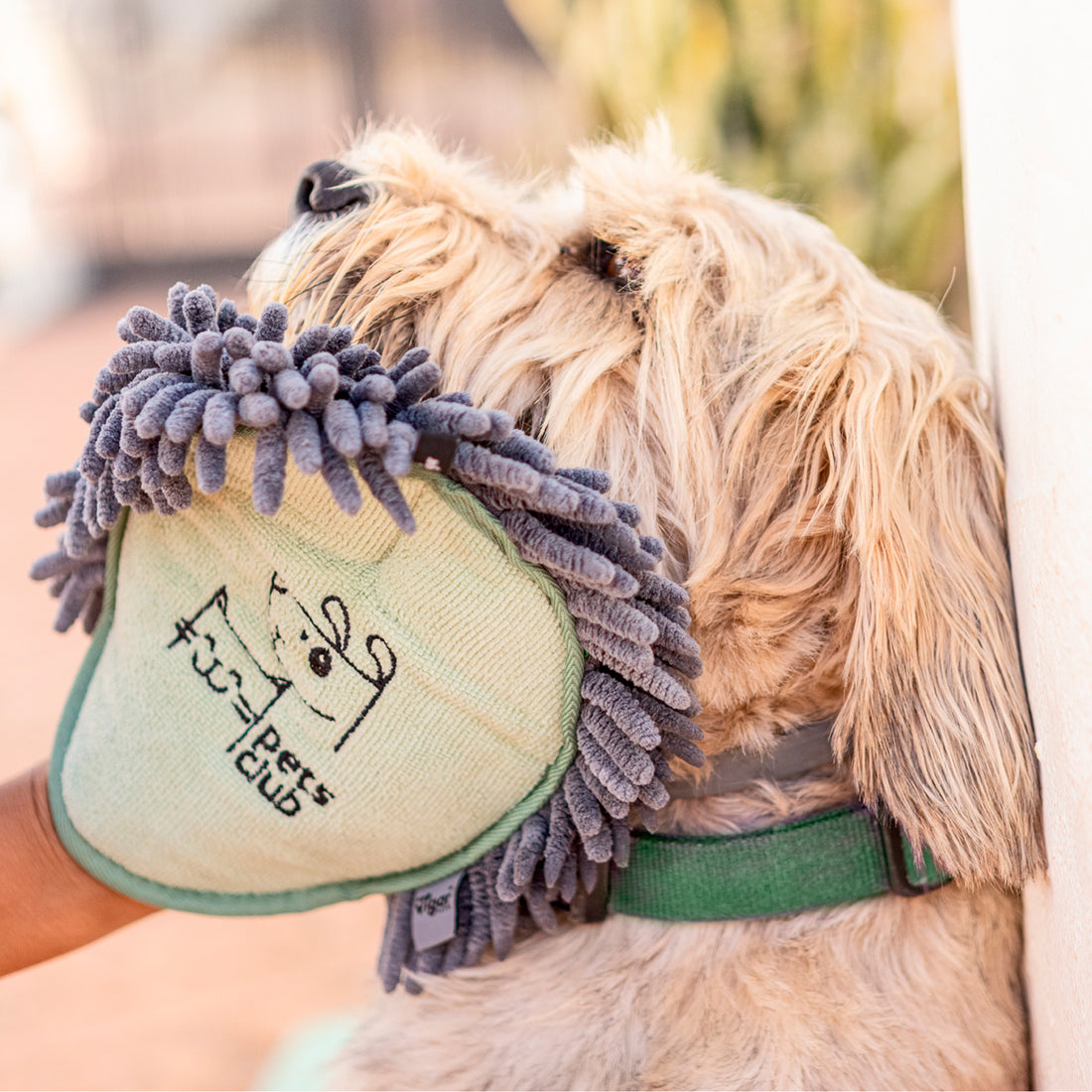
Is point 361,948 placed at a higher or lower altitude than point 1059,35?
lower

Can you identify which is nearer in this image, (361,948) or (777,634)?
(777,634)

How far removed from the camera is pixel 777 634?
1088mm

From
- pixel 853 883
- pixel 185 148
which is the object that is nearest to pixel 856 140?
pixel 853 883

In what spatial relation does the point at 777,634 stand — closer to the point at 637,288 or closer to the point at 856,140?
the point at 637,288

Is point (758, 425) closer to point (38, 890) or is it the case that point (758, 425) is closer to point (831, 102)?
point (38, 890)

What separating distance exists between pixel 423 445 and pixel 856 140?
11.5ft

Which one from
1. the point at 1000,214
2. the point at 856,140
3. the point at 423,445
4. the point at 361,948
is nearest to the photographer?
the point at 423,445

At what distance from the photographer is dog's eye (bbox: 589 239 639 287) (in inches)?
45.2

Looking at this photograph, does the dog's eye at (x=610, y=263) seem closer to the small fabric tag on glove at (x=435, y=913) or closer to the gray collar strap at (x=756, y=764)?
the gray collar strap at (x=756, y=764)

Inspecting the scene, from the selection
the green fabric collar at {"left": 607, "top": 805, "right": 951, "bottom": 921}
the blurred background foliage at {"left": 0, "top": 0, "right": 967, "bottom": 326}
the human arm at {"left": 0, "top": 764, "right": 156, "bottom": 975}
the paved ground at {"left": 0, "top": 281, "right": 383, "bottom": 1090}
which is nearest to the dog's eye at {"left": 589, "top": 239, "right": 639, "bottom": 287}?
the green fabric collar at {"left": 607, "top": 805, "right": 951, "bottom": 921}

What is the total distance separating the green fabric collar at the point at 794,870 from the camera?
1.05m

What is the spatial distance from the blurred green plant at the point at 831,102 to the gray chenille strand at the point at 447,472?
3.09m

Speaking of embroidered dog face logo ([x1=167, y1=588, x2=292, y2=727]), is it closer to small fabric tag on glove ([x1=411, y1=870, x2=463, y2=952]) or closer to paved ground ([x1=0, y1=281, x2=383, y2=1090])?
small fabric tag on glove ([x1=411, y1=870, x2=463, y2=952])

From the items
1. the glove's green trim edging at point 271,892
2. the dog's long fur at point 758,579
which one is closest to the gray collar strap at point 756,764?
the dog's long fur at point 758,579
